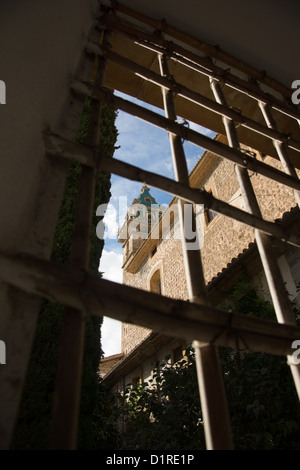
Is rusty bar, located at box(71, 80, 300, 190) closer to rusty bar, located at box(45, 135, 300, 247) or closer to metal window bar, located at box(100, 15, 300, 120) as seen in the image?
rusty bar, located at box(45, 135, 300, 247)

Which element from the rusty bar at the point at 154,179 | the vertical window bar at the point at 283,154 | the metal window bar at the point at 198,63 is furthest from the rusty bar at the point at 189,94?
the rusty bar at the point at 154,179

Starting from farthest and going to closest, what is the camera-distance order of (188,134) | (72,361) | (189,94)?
(189,94) < (188,134) < (72,361)

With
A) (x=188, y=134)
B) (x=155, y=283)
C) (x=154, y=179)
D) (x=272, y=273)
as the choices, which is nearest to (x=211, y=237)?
(x=155, y=283)

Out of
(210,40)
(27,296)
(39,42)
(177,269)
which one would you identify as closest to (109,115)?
(210,40)

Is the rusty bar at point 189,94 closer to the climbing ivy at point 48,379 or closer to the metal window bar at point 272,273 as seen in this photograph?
the metal window bar at point 272,273

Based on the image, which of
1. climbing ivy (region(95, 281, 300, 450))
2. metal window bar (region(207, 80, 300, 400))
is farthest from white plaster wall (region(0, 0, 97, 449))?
climbing ivy (region(95, 281, 300, 450))

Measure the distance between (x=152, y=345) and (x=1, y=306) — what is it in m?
8.90

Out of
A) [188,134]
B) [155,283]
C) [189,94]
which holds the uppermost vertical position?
[155,283]

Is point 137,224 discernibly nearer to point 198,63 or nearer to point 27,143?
point 198,63

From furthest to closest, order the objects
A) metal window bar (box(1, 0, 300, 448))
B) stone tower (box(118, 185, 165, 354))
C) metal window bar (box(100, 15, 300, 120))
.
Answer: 1. stone tower (box(118, 185, 165, 354))
2. metal window bar (box(100, 15, 300, 120))
3. metal window bar (box(1, 0, 300, 448))

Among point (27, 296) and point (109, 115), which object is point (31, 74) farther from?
point (109, 115)

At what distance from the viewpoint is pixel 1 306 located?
1196mm

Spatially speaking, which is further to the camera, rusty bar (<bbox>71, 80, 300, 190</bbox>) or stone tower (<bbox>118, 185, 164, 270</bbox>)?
stone tower (<bbox>118, 185, 164, 270</bbox>)

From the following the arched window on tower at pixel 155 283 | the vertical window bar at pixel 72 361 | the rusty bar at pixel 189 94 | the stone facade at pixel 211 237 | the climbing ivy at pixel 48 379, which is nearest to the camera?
the vertical window bar at pixel 72 361
